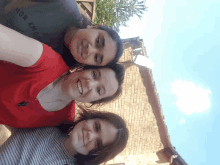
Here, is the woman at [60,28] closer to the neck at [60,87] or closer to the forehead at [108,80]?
the forehead at [108,80]

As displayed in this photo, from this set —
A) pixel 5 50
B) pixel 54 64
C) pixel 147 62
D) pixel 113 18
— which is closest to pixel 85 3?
pixel 113 18

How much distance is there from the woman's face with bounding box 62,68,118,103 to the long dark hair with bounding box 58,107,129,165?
45 centimetres

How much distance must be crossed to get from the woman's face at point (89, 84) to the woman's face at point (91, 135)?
358 millimetres

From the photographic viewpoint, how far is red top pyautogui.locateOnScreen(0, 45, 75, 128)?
125cm

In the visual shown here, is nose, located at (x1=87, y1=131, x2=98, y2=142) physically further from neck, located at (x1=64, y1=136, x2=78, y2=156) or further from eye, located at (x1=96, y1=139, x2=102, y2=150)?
neck, located at (x1=64, y1=136, x2=78, y2=156)

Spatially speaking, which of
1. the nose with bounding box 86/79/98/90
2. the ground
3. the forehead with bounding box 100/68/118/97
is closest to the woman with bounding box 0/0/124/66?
the forehead with bounding box 100/68/118/97

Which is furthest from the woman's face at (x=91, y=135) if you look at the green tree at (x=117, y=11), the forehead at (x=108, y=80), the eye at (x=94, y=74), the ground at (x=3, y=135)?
the green tree at (x=117, y=11)

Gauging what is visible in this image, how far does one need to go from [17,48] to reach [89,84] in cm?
80

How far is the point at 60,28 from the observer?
1.80 m

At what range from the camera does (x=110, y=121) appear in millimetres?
1962

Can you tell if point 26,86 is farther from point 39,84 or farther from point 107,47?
point 107,47

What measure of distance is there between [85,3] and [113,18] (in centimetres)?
170

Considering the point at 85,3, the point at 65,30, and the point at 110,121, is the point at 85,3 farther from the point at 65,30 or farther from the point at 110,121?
the point at 110,121

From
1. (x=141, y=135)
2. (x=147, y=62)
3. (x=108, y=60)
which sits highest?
(x=147, y=62)
